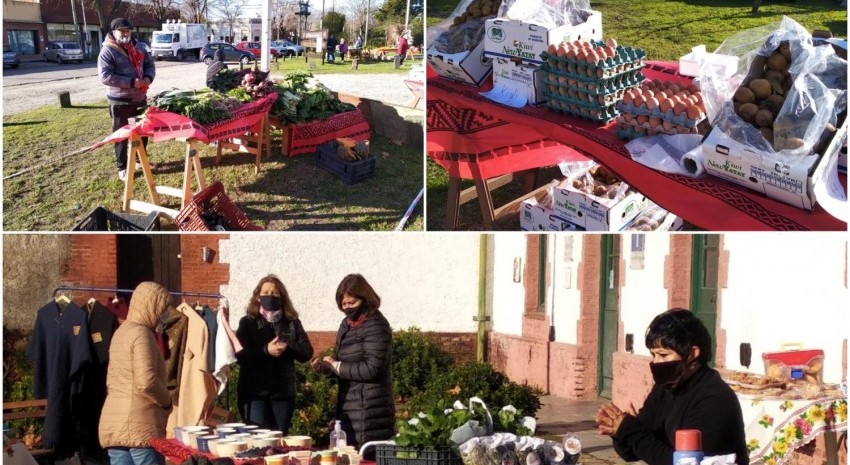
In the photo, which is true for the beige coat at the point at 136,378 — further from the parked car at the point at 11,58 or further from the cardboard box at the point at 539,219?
the parked car at the point at 11,58

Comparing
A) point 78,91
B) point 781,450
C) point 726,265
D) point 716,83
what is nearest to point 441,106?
point 716,83

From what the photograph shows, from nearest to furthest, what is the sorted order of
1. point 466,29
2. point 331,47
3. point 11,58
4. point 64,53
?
point 466,29 < point 331,47 < point 64,53 < point 11,58

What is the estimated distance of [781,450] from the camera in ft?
14.4

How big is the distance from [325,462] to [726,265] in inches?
149

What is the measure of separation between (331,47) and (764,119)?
7304 mm

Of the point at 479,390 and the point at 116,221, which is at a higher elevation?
the point at 116,221

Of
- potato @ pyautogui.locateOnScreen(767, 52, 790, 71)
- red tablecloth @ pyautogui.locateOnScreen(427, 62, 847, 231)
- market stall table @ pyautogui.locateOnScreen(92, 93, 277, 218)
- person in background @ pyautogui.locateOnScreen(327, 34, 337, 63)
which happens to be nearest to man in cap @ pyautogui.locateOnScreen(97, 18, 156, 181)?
market stall table @ pyautogui.locateOnScreen(92, 93, 277, 218)

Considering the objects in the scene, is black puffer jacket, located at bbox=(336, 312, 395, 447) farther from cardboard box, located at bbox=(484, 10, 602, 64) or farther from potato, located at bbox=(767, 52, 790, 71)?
potato, located at bbox=(767, 52, 790, 71)

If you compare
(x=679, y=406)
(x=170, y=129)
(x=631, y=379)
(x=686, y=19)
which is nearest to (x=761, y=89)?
(x=679, y=406)

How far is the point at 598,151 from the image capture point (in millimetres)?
4629

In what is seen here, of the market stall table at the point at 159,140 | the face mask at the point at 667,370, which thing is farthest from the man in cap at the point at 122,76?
the face mask at the point at 667,370

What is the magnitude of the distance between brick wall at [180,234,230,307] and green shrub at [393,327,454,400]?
184 centimetres

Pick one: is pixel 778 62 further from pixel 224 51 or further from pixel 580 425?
pixel 224 51

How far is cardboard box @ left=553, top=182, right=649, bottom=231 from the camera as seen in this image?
532 centimetres
